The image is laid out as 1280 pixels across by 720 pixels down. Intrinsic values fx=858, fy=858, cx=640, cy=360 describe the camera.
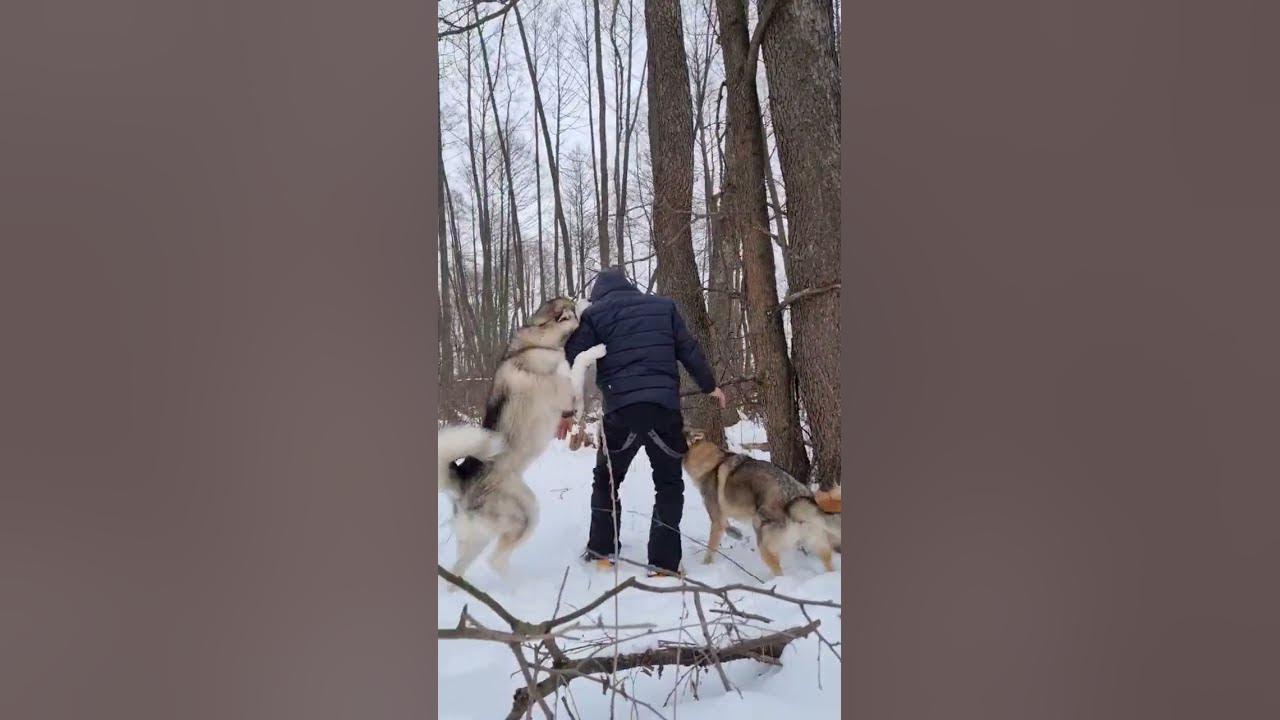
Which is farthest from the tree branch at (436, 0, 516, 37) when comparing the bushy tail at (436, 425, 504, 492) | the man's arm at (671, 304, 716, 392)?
the bushy tail at (436, 425, 504, 492)

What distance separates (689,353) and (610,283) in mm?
267

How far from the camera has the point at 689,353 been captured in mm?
2176

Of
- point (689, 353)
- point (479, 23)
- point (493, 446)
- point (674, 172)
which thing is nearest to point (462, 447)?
point (493, 446)

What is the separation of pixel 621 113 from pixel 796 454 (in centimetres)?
100

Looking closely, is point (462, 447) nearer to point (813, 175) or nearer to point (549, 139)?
point (549, 139)

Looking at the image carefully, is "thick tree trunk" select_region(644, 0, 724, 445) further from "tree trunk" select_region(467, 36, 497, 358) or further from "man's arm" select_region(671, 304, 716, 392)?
"tree trunk" select_region(467, 36, 497, 358)

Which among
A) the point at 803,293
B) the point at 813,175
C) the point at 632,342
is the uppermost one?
the point at 813,175

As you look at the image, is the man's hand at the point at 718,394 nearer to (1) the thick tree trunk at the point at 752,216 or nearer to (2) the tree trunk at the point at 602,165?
(1) the thick tree trunk at the point at 752,216

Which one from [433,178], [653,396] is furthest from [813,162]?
[433,178]

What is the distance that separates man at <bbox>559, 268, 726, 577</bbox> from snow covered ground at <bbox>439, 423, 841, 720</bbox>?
34 millimetres

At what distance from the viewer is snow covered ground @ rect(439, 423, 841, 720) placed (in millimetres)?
2037

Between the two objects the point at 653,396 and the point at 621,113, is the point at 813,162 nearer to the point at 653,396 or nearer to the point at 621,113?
the point at 621,113

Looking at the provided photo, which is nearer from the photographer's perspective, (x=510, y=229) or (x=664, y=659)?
(x=664, y=659)

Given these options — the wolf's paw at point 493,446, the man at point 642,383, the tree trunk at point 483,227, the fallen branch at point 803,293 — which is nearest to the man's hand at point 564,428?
the man at point 642,383
